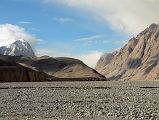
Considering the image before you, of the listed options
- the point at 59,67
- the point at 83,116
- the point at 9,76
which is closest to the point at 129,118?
the point at 83,116

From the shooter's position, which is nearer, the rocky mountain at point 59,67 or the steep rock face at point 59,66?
the rocky mountain at point 59,67

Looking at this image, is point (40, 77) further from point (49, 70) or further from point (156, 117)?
point (156, 117)

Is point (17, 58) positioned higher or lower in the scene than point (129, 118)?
higher

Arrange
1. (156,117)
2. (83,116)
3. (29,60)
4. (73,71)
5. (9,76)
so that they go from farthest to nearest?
(29,60) → (73,71) → (9,76) → (83,116) → (156,117)

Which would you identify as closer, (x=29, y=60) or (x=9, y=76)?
(x=9, y=76)

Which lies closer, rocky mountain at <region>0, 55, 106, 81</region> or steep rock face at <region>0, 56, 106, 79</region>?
rocky mountain at <region>0, 55, 106, 81</region>

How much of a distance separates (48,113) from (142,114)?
3.70m

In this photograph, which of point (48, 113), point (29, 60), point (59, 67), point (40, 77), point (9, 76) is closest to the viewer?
point (48, 113)

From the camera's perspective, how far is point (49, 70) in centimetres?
17288

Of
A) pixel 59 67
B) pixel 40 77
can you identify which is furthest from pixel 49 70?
pixel 40 77

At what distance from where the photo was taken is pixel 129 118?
13586mm

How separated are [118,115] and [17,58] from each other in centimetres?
18021

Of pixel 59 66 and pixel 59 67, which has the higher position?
pixel 59 66

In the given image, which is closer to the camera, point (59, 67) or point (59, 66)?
point (59, 67)
